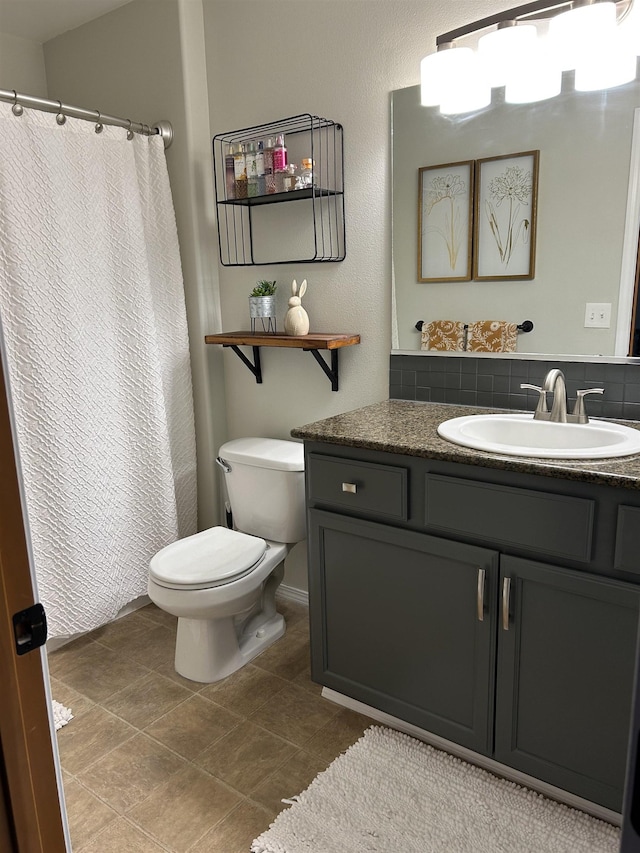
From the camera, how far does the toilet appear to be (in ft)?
7.08

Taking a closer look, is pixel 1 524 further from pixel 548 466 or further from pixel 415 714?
pixel 415 714

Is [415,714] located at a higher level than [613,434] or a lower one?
lower

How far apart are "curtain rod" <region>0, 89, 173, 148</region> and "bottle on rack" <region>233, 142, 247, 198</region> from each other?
1.23 ft

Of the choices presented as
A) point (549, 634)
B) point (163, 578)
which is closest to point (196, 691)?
point (163, 578)

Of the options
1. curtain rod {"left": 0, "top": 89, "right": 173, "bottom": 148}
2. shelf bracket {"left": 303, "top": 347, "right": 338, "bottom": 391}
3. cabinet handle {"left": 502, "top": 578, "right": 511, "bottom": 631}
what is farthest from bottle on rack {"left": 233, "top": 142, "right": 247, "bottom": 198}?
cabinet handle {"left": 502, "top": 578, "right": 511, "bottom": 631}

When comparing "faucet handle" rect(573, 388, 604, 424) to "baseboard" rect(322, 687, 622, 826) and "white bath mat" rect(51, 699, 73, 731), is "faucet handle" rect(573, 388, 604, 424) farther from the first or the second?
"white bath mat" rect(51, 699, 73, 731)

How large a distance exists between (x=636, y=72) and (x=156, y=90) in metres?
1.78

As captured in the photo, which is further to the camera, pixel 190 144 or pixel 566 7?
pixel 190 144

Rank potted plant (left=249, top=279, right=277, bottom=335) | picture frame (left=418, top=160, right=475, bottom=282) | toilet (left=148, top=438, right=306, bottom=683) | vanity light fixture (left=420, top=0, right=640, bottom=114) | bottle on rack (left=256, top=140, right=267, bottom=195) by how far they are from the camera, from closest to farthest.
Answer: vanity light fixture (left=420, top=0, right=640, bottom=114), picture frame (left=418, top=160, right=475, bottom=282), toilet (left=148, top=438, right=306, bottom=683), bottle on rack (left=256, top=140, right=267, bottom=195), potted plant (left=249, top=279, right=277, bottom=335)

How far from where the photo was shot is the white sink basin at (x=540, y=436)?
1576 mm

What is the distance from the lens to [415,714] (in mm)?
1885

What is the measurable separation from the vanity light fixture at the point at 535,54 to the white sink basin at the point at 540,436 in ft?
3.01

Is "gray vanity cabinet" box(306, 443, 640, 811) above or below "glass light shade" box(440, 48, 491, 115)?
Answer: below

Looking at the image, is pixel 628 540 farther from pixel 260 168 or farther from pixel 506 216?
pixel 260 168
